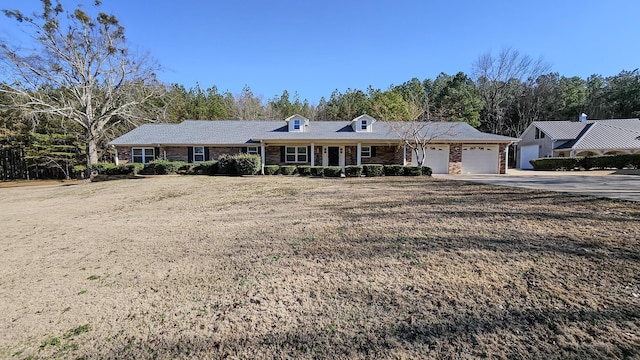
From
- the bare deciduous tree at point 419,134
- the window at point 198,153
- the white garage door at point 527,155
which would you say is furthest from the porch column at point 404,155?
the white garage door at point 527,155

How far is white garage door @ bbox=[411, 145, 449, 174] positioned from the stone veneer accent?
0.84 feet

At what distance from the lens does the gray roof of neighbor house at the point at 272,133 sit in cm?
1955

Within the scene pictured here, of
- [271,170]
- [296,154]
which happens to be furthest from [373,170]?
[296,154]

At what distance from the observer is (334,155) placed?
21172 millimetres

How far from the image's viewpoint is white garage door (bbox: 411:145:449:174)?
1984 cm

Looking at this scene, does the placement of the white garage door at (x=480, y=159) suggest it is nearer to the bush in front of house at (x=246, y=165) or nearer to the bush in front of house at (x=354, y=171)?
the bush in front of house at (x=354, y=171)

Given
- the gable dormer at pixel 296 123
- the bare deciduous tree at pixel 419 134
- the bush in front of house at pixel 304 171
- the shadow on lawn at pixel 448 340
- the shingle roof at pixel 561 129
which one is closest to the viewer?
the shadow on lawn at pixel 448 340

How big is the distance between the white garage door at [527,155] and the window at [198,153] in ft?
101

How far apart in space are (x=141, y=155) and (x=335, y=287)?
21817 millimetres

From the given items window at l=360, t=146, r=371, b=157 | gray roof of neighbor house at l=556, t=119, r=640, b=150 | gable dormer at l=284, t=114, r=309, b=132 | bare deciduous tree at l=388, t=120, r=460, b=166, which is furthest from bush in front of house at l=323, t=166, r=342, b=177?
gray roof of neighbor house at l=556, t=119, r=640, b=150

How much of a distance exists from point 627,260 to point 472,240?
1.68 metres

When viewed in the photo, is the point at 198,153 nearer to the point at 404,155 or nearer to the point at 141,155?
the point at 141,155

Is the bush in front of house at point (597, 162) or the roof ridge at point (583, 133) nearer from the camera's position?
the bush in front of house at point (597, 162)

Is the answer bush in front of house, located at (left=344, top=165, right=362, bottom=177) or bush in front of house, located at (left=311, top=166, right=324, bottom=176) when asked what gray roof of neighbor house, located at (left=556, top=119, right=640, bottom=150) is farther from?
bush in front of house, located at (left=311, top=166, right=324, bottom=176)
